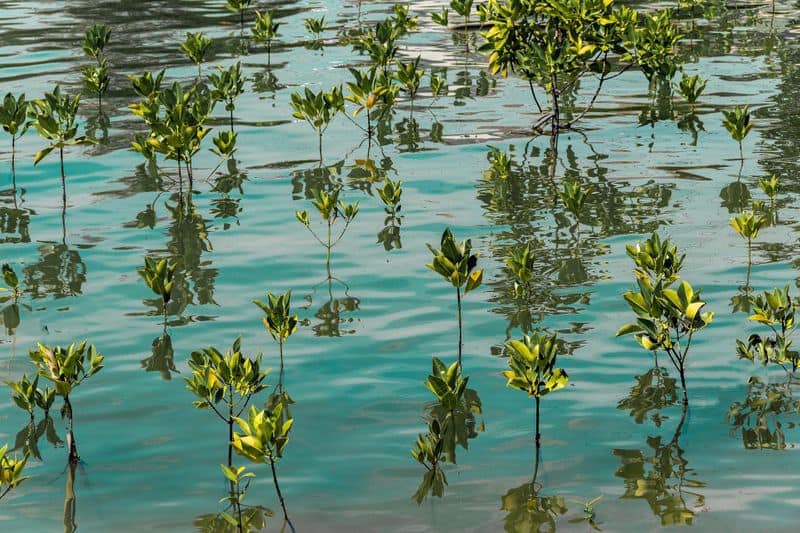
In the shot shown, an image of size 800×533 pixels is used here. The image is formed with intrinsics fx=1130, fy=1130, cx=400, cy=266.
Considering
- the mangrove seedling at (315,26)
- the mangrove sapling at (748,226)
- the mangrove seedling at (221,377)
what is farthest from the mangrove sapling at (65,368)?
the mangrove seedling at (315,26)

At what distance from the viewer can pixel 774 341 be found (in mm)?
5680

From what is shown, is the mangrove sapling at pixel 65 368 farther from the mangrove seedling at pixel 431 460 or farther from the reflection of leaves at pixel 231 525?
the mangrove seedling at pixel 431 460

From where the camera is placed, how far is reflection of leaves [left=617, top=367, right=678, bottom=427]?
5277 mm

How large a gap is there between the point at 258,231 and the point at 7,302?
192 centimetres

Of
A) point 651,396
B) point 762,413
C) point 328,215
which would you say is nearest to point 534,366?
point 651,396

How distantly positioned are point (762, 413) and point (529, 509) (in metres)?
1.38

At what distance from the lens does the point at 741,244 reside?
24.3ft

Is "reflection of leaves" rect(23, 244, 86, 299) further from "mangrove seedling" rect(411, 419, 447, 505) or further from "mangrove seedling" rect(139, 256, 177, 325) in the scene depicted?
"mangrove seedling" rect(411, 419, 447, 505)

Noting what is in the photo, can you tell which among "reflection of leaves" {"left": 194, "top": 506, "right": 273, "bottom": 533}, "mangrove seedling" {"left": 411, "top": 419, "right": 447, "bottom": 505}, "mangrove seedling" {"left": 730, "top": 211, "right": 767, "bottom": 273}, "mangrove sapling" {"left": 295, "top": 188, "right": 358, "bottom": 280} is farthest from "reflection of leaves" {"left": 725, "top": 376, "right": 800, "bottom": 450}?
"mangrove sapling" {"left": 295, "top": 188, "right": 358, "bottom": 280}

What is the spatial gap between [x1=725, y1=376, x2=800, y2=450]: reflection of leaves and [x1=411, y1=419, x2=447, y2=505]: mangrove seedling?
1.37 m

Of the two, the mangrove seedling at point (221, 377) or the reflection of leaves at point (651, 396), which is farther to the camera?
the reflection of leaves at point (651, 396)

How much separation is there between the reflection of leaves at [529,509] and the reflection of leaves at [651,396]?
0.83 meters

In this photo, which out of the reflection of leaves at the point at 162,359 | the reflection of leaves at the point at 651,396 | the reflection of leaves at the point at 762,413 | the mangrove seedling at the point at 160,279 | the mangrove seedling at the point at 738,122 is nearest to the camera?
the reflection of leaves at the point at 762,413

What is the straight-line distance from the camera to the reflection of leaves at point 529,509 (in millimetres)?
4406
